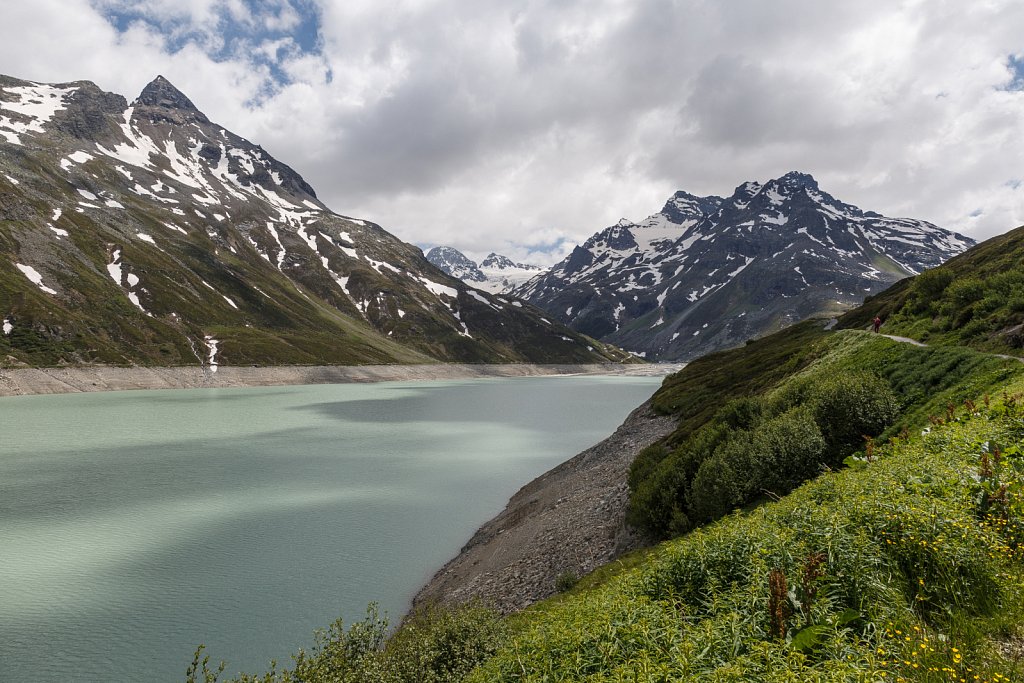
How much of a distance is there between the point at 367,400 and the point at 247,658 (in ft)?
353

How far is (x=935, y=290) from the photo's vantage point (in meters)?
40.5

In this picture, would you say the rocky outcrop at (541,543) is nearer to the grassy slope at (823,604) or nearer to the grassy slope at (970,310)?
the grassy slope at (823,604)

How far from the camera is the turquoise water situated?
2048 cm

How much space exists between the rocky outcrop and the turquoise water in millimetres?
2302

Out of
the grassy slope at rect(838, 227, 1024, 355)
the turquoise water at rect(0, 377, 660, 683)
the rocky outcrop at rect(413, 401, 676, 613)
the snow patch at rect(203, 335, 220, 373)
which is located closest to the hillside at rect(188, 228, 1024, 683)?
the rocky outcrop at rect(413, 401, 676, 613)

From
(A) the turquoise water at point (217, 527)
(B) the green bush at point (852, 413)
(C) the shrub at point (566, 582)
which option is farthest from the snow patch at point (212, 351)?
(B) the green bush at point (852, 413)

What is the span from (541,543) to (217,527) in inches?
812

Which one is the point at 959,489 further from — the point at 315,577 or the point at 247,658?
the point at 315,577

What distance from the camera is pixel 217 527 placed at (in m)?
32.7

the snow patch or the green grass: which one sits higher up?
the snow patch

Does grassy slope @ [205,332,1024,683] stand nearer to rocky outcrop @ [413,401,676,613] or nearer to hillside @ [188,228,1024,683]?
hillside @ [188,228,1024,683]

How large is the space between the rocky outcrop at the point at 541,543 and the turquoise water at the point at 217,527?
7.55 ft

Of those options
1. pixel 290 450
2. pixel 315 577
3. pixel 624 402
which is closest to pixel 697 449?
pixel 315 577

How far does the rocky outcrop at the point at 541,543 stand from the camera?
939 inches
